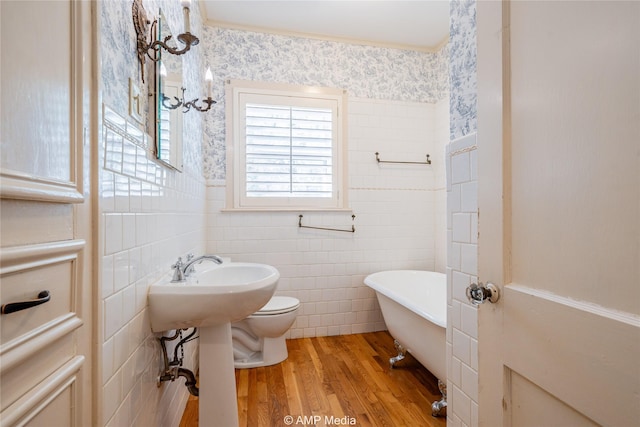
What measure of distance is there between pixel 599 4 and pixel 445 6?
7.57 ft

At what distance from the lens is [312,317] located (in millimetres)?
2650

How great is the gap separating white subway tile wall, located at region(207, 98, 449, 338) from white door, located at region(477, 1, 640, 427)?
1.93 metres

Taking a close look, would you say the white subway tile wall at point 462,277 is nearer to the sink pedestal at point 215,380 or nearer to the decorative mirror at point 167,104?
the sink pedestal at point 215,380

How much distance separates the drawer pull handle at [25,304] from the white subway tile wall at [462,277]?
1078 mm

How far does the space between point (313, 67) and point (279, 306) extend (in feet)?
7.00

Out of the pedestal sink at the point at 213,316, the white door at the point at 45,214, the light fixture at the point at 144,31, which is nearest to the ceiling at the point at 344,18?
the light fixture at the point at 144,31

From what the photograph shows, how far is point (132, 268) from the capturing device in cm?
98

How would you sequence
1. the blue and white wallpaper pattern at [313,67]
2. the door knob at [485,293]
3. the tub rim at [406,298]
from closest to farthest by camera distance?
the door knob at [485,293] < the tub rim at [406,298] < the blue and white wallpaper pattern at [313,67]

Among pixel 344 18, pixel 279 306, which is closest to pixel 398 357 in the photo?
pixel 279 306

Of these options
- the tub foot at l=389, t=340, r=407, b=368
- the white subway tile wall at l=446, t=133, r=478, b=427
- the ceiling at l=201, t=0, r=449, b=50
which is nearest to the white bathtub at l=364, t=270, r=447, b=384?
the tub foot at l=389, t=340, r=407, b=368

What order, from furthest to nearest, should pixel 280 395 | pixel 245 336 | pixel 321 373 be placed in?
1. pixel 245 336
2. pixel 321 373
3. pixel 280 395

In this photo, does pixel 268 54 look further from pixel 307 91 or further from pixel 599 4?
pixel 599 4

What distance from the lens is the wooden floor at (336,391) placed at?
1.59m

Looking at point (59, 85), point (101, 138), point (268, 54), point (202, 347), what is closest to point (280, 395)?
point (202, 347)
